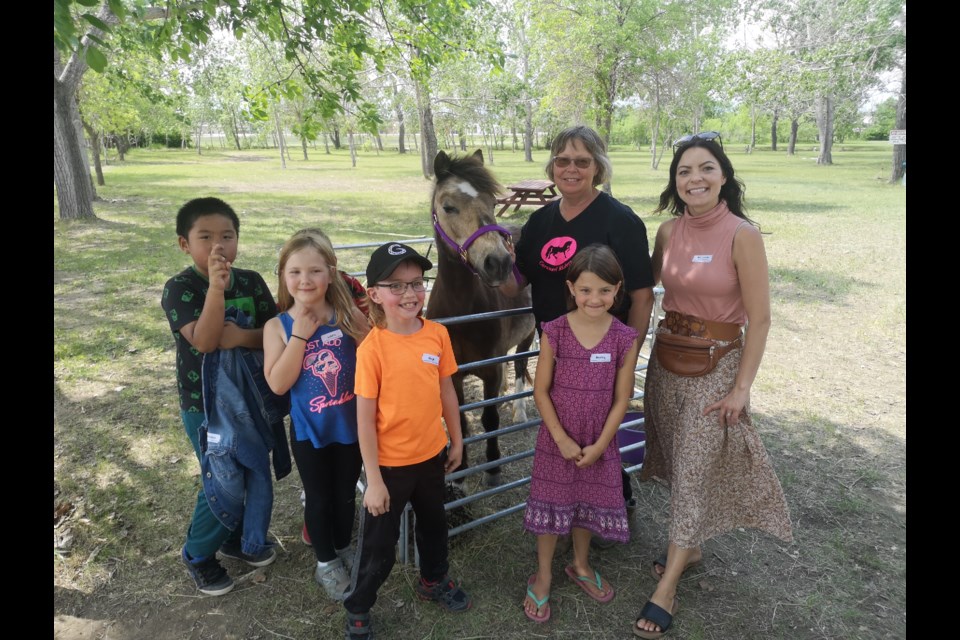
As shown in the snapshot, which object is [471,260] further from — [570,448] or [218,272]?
[218,272]

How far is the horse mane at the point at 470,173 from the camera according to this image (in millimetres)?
2988

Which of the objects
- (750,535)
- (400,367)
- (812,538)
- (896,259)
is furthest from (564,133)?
(896,259)

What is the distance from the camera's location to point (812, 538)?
306 centimetres

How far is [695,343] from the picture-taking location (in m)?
2.26

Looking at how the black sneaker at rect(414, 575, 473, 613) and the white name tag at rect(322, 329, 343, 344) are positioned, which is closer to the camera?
the white name tag at rect(322, 329, 343, 344)

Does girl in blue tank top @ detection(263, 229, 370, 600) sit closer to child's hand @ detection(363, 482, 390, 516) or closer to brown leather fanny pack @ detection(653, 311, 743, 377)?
child's hand @ detection(363, 482, 390, 516)

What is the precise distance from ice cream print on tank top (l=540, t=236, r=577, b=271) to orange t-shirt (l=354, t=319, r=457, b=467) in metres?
0.68

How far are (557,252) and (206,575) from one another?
7.98 feet

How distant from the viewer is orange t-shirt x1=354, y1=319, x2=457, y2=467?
6.75 ft

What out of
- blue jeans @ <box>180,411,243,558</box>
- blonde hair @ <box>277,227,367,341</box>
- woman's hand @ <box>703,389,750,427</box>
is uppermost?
blonde hair @ <box>277,227,367,341</box>

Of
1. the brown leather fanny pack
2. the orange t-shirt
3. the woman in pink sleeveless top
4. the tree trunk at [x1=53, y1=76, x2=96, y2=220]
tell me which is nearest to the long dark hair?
the woman in pink sleeveless top

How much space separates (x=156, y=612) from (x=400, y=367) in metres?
1.87

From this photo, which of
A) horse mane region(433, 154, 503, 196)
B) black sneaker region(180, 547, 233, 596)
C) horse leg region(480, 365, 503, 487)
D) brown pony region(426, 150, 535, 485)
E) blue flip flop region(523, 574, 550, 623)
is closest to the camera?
blue flip flop region(523, 574, 550, 623)

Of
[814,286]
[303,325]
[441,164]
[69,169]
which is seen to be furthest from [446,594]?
[69,169]
